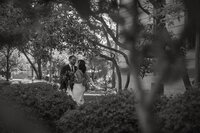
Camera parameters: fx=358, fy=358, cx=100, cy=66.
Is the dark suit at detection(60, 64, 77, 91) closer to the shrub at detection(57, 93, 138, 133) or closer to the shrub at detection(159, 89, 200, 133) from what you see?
the shrub at detection(57, 93, 138, 133)

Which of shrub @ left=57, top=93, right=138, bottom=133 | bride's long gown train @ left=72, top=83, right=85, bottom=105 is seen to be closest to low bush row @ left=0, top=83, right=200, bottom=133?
shrub @ left=57, top=93, right=138, bottom=133

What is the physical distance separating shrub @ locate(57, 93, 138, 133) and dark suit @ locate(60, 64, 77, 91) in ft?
14.4

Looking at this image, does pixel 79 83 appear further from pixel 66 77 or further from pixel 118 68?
pixel 118 68

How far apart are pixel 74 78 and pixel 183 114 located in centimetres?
671

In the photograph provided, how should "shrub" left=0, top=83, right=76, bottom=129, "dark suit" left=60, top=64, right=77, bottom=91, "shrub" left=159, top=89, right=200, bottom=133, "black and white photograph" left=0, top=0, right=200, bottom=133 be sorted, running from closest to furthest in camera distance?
"black and white photograph" left=0, top=0, right=200, bottom=133
"shrub" left=159, top=89, right=200, bottom=133
"shrub" left=0, top=83, right=76, bottom=129
"dark suit" left=60, top=64, right=77, bottom=91

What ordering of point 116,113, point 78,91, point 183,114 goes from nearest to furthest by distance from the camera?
1. point 183,114
2. point 116,113
3. point 78,91

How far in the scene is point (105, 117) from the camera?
5.60 meters

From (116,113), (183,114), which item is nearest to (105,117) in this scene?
(116,113)

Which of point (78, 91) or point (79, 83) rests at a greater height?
point (79, 83)

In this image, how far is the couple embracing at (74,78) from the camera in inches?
428

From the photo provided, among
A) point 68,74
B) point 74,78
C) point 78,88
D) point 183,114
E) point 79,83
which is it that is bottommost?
point 183,114

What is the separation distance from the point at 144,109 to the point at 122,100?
16.9ft

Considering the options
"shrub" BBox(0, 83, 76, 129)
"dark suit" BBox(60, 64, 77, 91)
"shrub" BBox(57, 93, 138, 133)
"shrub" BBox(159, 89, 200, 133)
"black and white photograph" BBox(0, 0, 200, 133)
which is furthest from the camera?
"dark suit" BBox(60, 64, 77, 91)

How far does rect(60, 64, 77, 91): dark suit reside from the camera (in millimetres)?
10844
